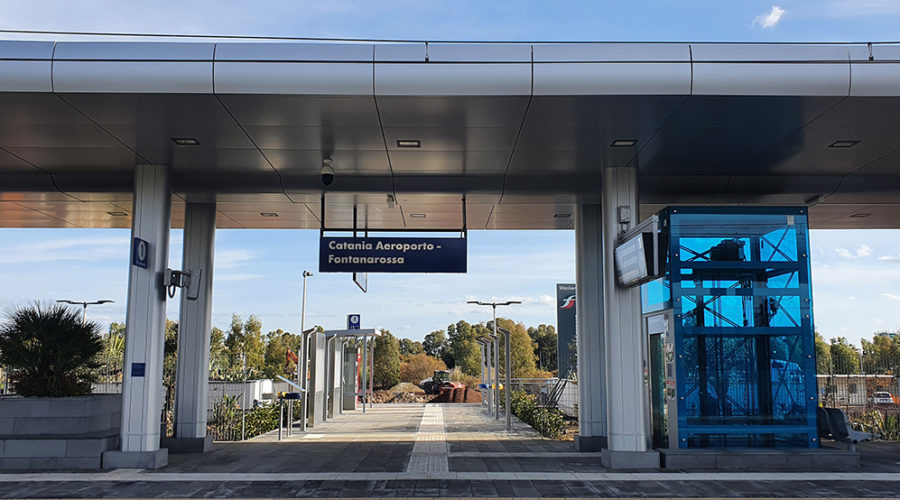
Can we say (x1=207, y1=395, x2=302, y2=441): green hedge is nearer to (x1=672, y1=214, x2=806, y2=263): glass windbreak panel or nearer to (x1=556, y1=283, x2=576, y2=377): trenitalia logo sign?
(x1=672, y1=214, x2=806, y2=263): glass windbreak panel

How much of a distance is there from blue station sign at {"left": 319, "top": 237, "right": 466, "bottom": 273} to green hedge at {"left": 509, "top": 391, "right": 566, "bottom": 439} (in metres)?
6.26

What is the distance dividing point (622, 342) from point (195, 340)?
23.5ft

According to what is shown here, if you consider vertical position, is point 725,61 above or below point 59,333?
above

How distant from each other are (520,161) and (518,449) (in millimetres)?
4959

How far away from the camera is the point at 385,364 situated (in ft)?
182

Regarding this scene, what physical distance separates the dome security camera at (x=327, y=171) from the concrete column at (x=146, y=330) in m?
2.27

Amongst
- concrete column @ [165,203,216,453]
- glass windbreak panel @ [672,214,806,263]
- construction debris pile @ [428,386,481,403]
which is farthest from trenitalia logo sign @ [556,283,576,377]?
glass windbreak panel @ [672,214,806,263]

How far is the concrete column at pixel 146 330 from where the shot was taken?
10.5m

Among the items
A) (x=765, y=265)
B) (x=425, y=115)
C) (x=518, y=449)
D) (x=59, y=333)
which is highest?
(x=425, y=115)

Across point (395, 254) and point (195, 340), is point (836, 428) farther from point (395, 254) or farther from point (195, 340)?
point (195, 340)

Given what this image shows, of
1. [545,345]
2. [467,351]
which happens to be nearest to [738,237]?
[467,351]

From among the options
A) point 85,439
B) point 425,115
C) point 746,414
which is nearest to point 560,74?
point 425,115

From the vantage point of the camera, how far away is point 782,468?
10.2 meters

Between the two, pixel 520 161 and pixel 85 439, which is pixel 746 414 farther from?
pixel 85 439
